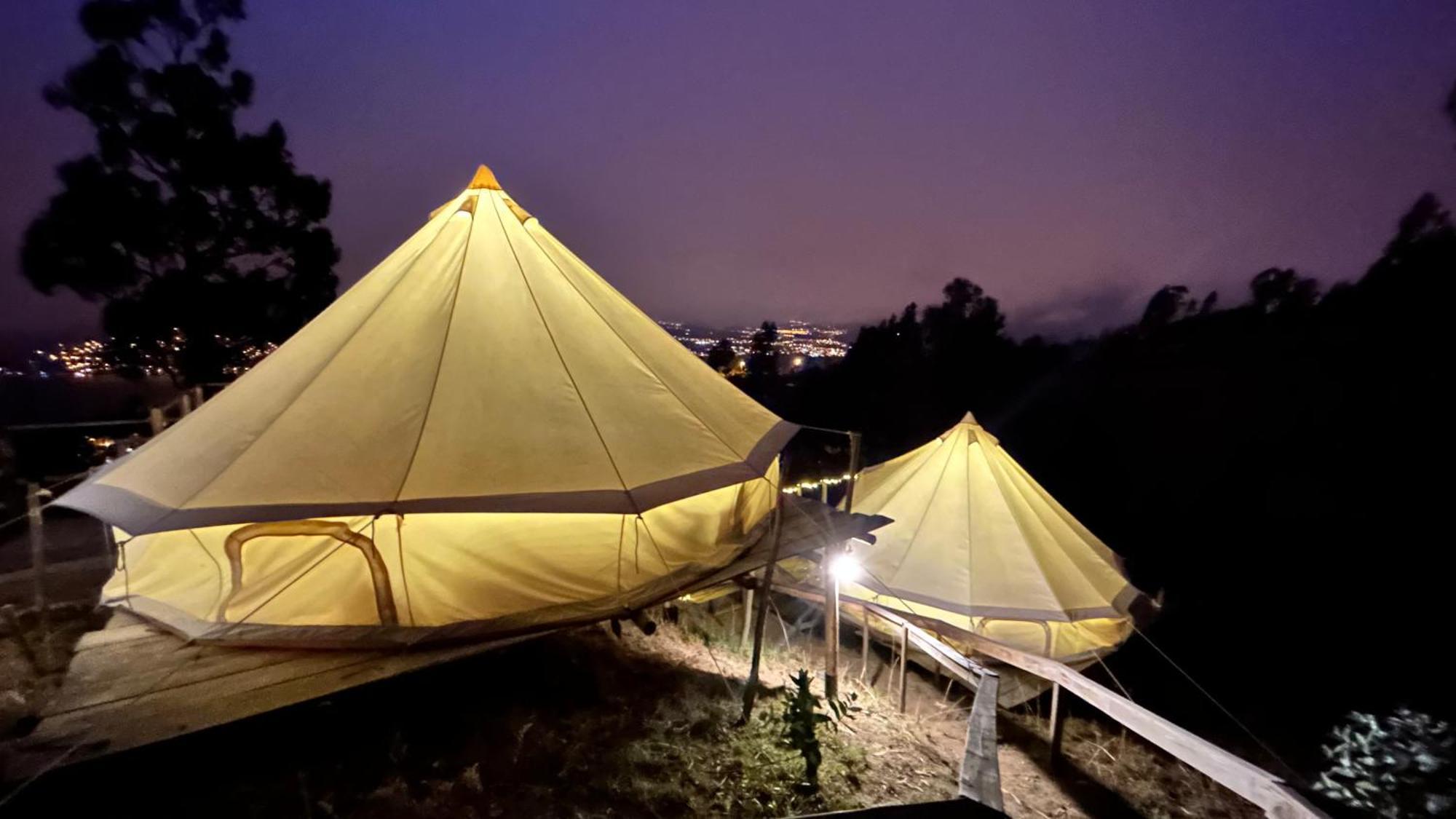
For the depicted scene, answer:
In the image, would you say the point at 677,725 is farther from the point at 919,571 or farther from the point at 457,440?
the point at 919,571

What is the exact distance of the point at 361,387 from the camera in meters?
3.33

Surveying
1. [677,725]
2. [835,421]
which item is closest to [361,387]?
[677,725]

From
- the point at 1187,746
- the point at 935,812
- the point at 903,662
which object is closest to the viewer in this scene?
the point at 935,812

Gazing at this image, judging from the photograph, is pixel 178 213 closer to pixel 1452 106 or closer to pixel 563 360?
pixel 563 360

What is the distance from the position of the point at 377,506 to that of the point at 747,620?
12.5ft

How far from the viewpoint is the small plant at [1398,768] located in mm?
3037

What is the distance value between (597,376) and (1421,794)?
4581mm

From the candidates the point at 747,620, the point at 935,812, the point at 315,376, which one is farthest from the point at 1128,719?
the point at 315,376

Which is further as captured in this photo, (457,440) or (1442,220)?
(1442,220)

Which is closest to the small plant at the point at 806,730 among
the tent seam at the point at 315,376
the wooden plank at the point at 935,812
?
the wooden plank at the point at 935,812

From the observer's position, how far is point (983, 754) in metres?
2.57

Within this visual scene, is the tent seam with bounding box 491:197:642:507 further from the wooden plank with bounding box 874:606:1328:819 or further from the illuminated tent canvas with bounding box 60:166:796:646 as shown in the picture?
the wooden plank with bounding box 874:606:1328:819

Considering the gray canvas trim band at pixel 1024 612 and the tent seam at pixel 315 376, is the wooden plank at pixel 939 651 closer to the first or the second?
the gray canvas trim band at pixel 1024 612

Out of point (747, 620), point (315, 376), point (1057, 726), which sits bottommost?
point (1057, 726)
